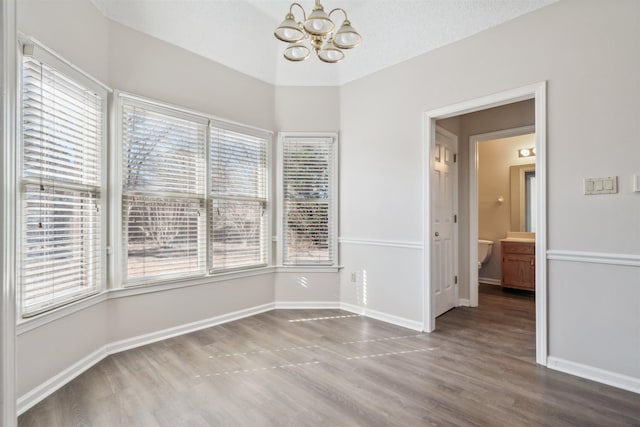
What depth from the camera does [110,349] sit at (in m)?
2.80

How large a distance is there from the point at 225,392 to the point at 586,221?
2.90 meters

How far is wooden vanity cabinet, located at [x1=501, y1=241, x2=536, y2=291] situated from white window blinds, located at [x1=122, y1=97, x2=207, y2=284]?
4488mm

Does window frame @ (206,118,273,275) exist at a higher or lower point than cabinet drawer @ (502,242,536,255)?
higher

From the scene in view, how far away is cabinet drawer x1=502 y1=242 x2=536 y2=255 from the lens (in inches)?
190

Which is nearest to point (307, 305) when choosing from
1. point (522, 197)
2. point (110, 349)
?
point (110, 349)

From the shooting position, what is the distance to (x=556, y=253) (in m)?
2.55

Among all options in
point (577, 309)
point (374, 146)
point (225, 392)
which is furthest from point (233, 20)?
point (577, 309)

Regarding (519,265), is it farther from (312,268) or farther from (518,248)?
(312,268)

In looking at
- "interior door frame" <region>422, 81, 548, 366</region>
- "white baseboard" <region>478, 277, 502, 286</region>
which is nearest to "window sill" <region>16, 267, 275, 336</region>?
"interior door frame" <region>422, 81, 548, 366</region>

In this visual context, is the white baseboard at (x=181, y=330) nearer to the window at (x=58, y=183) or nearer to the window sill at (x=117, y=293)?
the window sill at (x=117, y=293)

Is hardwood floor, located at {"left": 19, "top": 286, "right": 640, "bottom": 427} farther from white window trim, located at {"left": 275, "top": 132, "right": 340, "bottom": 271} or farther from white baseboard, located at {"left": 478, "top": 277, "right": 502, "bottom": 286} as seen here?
white baseboard, located at {"left": 478, "top": 277, "right": 502, "bottom": 286}

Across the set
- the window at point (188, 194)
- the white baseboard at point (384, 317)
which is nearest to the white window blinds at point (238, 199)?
the window at point (188, 194)

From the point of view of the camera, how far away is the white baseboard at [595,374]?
2.23m

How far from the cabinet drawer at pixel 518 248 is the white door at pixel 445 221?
4.58 ft
